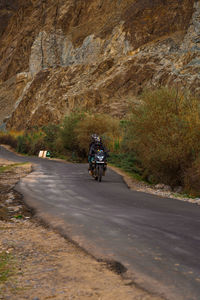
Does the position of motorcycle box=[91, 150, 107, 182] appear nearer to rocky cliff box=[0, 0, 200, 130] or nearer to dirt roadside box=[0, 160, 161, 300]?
dirt roadside box=[0, 160, 161, 300]

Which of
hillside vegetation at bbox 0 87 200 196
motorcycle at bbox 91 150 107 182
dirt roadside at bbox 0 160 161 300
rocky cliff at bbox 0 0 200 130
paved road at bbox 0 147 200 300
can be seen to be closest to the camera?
dirt roadside at bbox 0 160 161 300

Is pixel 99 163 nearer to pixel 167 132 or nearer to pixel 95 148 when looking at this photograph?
pixel 95 148

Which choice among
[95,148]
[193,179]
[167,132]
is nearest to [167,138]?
[167,132]

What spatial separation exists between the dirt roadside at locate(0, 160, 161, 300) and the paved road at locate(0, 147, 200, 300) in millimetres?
240

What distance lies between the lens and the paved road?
414 cm

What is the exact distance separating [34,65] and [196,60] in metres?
33.4

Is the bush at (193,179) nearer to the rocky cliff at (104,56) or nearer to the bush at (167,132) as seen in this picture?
the bush at (167,132)

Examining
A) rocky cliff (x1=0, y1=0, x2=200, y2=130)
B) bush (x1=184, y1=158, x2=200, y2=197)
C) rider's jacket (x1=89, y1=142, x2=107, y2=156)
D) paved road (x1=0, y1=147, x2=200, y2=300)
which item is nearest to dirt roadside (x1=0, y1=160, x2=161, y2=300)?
paved road (x1=0, y1=147, x2=200, y2=300)

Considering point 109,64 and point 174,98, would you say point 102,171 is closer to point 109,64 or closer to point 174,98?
point 174,98

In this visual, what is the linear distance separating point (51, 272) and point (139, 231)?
6.92ft

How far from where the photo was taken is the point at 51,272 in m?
4.51

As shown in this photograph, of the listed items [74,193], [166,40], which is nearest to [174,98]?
[74,193]

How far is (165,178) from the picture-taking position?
1545cm

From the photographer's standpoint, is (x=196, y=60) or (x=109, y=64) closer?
(x=196, y=60)
